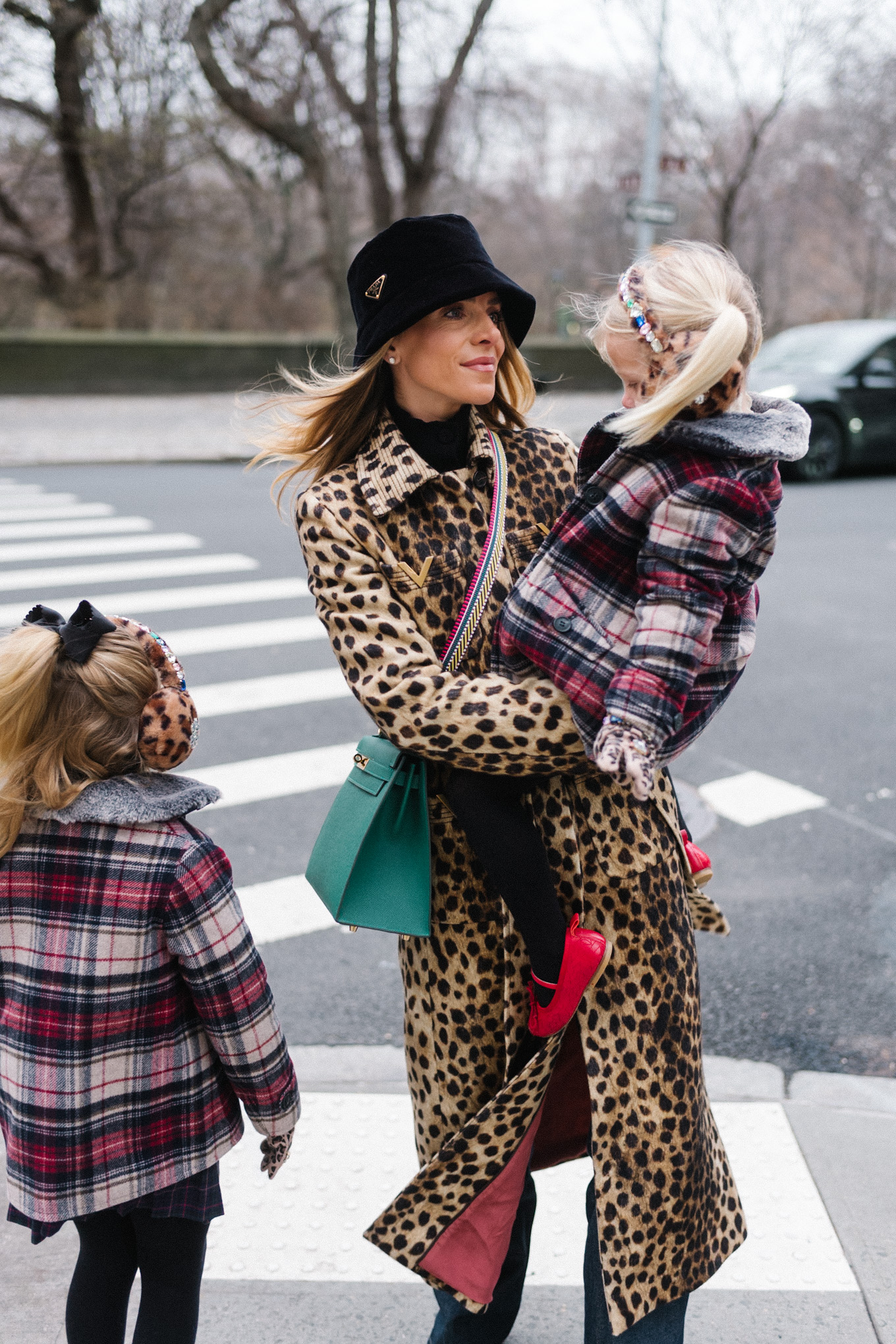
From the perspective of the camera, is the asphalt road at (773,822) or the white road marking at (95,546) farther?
the white road marking at (95,546)

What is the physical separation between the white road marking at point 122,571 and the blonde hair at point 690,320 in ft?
22.2

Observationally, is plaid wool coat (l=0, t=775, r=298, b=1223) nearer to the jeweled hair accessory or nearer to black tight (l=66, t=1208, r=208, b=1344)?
black tight (l=66, t=1208, r=208, b=1344)

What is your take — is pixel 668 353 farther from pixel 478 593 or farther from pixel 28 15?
pixel 28 15

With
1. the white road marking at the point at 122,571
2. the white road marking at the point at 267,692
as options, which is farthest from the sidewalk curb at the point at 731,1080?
the white road marking at the point at 122,571

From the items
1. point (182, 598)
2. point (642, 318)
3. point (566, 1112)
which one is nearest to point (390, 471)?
point (642, 318)

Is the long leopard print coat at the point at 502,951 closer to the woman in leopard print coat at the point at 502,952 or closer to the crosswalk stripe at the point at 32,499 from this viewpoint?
the woman in leopard print coat at the point at 502,952

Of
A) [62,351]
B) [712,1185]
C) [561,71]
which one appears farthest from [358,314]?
[561,71]

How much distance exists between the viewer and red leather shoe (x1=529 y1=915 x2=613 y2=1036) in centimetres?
178

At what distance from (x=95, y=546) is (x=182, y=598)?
1.91m

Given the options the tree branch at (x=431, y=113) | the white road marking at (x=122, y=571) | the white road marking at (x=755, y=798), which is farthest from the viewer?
the tree branch at (x=431, y=113)

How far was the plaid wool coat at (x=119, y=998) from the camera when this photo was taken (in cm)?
177

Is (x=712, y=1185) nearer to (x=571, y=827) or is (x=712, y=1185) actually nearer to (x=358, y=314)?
(x=571, y=827)

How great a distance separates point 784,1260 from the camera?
8.32 feet

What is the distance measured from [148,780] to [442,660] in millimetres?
511
